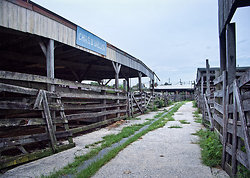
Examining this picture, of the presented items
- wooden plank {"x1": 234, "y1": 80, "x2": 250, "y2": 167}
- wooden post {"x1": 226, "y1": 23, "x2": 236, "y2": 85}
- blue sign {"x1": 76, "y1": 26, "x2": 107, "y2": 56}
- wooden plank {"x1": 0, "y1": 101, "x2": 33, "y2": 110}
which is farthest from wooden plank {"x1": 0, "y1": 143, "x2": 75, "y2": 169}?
blue sign {"x1": 76, "y1": 26, "x2": 107, "y2": 56}

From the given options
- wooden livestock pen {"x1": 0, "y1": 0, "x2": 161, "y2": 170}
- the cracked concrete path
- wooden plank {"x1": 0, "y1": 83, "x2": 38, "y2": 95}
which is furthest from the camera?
wooden livestock pen {"x1": 0, "y1": 0, "x2": 161, "y2": 170}

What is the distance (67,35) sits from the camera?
5871 millimetres

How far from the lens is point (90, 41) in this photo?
23.0 feet

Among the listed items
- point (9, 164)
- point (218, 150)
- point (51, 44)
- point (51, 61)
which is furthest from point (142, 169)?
point (51, 44)

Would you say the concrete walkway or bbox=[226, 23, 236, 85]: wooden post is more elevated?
bbox=[226, 23, 236, 85]: wooden post

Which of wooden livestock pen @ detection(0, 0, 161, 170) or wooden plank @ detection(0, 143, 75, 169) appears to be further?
wooden livestock pen @ detection(0, 0, 161, 170)

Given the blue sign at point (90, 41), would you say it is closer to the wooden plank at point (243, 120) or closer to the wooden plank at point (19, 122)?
the wooden plank at point (19, 122)

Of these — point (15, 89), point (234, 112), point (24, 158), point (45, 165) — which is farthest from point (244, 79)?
point (15, 89)

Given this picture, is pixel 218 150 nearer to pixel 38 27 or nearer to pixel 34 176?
pixel 34 176

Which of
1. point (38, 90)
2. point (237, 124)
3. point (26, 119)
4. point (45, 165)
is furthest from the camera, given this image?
point (38, 90)

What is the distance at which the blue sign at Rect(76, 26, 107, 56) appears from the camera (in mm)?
6411

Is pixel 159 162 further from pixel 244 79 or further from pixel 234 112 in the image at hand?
pixel 244 79

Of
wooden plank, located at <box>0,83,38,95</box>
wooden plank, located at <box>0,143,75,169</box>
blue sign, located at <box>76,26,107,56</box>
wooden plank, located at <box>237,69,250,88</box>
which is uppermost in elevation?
blue sign, located at <box>76,26,107,56</box>

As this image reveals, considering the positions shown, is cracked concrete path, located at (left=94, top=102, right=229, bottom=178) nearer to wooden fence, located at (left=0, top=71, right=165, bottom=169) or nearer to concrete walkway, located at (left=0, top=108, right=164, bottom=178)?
concrete walkway, located at (left=0, top=108, right=164, bottom=178)
